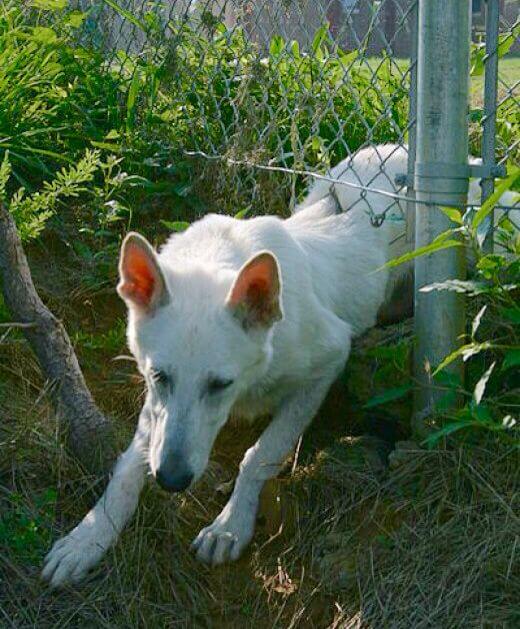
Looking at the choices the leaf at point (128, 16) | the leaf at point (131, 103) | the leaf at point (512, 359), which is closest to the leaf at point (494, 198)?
the leaf at point (512, 359)

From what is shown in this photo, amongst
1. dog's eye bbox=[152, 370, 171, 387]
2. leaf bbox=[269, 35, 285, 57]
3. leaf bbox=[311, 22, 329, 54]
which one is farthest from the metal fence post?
leaf bbox=[269, 35, 285, 57]

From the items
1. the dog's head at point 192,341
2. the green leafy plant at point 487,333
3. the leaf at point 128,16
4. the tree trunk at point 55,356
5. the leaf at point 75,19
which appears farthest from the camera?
the leaf at point 75,19

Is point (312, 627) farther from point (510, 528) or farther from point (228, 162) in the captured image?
point (228, 162)

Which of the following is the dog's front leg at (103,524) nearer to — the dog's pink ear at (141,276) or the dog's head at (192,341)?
the dog's head at (192,341)

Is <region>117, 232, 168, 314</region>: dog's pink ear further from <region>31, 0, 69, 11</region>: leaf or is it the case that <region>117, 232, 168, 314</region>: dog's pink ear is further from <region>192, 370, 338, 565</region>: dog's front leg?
<region>31, 0, 69, 11</region>: leaf

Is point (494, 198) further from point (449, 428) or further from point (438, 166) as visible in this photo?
point (449, 428)

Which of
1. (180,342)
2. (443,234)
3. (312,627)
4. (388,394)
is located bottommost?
(312,627)

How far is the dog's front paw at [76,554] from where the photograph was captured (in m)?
2.80

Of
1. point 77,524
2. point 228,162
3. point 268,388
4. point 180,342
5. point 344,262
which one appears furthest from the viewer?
point 228,162

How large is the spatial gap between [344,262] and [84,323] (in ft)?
3.63

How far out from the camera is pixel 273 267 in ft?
9.37

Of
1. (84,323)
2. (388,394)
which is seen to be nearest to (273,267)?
(388,394)

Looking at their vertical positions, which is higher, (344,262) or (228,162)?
(228,162)

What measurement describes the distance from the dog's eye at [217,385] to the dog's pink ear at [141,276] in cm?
30
